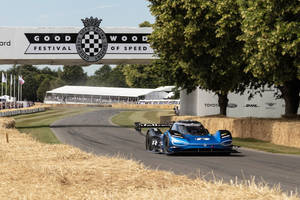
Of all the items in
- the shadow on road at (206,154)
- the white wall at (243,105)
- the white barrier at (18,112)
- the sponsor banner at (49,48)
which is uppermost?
the sponsor banner at (49,48)

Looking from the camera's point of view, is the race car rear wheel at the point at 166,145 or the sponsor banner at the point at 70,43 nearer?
the race car rear wheel at the point at 166,145

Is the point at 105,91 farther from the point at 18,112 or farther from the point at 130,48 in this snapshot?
the point at 130,48

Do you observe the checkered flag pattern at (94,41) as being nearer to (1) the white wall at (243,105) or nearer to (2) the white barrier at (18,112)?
(1) the white wall at (243,105)

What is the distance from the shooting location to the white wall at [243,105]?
45.2 metres

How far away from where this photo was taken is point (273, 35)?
21406mm

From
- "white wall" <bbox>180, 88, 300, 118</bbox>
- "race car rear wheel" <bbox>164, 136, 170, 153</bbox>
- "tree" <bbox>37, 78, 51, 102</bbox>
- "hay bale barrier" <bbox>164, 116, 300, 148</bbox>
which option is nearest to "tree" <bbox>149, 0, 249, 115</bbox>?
"hay bale barrier" <bbox>164, 116, 300, 148</bbox>

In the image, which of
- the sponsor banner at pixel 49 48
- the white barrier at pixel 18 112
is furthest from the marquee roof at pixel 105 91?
the sponsor banner at pixel 49 48

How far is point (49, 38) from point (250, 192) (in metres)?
32.9

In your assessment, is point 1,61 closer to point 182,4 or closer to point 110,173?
point 182,4

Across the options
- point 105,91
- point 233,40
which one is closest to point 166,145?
point 233,40

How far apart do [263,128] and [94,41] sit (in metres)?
15.9

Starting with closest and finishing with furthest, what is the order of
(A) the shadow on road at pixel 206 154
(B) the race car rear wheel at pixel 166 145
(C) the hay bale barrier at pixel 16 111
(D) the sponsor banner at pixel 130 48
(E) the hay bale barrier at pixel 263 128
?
(B) the race car rear wheel at pixel 166 145 < (A) the shadow on road at pixel 206 154 < (E) the hay bale barrier at pixel 263 128 < (D) the sponsor banner at pixel 130 48 < (C) the hay bale barrier at pixel 16 111

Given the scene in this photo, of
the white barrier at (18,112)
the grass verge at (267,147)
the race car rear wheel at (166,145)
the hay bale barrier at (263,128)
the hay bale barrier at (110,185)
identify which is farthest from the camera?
the white barrier at (18,112)

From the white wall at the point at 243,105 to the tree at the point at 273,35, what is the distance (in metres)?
21.3
